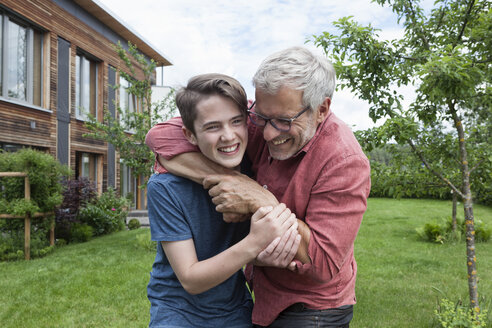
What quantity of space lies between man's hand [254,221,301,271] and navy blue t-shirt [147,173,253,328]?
0.36 metres

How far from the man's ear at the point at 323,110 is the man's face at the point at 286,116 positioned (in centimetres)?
2

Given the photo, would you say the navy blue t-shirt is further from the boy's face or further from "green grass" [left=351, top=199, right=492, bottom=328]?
"green grass" [left=351, top=199, right=492, bottom=328]

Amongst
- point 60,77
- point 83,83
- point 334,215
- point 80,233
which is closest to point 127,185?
point 83,83

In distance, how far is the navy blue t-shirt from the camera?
200 centimetres

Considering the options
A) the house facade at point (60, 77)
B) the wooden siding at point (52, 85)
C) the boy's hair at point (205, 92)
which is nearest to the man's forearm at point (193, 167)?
the boy's hair at point (205, 92)

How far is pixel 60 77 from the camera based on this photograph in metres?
13.6

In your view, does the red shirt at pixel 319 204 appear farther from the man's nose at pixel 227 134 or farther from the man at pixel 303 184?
the man's nose at pixel 227 134

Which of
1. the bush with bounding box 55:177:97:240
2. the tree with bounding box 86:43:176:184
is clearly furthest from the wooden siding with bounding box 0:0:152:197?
the tree with bounding box 86:43:176:184

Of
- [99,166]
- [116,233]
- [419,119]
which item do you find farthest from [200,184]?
[99,166]

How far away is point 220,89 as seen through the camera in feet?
6.46

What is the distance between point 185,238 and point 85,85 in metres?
15.0

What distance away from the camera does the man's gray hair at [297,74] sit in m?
1.88

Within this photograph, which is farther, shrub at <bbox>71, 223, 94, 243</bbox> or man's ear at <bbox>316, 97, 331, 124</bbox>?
shrub at <bbox>71, 223, 94, 243</bbox>

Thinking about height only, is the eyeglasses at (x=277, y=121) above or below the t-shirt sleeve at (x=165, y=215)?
above
